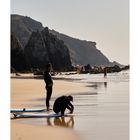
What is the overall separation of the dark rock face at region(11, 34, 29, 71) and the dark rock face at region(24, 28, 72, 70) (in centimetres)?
5

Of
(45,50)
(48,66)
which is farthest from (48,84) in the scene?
(45,50)

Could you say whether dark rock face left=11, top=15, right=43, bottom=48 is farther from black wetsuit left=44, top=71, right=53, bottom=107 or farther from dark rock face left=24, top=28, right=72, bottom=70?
black wetsuit left=44, top=71, right=53, bottom=107

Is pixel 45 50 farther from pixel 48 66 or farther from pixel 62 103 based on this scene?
pixel 62 103

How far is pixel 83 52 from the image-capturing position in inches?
144

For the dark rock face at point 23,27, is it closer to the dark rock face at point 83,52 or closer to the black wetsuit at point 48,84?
the dark rock face at point 83,52

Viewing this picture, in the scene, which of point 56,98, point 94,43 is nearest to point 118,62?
point 94,43

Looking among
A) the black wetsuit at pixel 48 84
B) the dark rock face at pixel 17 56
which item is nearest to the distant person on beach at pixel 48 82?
the black wetsuit at pixel 48 84

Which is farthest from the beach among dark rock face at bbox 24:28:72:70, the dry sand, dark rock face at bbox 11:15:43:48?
dark rock face at bbox 11:15:43:48

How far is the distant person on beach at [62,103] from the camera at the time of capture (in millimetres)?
3557

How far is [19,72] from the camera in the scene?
3541 mm

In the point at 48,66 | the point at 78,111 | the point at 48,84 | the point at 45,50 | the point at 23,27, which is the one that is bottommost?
the point at 78,111

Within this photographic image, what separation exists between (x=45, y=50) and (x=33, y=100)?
351mm
